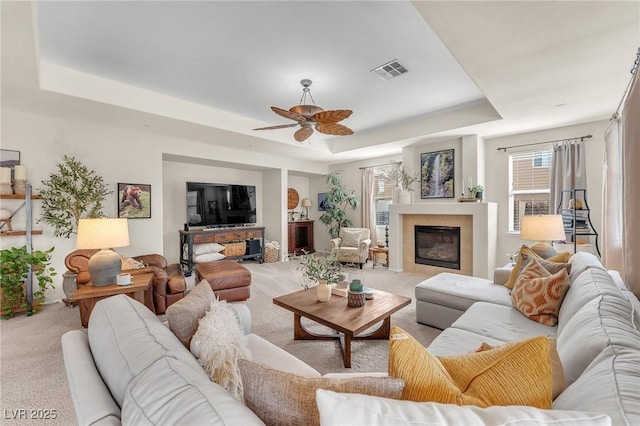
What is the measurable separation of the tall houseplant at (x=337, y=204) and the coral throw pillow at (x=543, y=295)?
15.0ft

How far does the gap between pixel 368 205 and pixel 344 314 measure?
4.49 meters

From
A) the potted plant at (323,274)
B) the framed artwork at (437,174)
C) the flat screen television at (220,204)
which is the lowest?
the potted plant at (323,274)

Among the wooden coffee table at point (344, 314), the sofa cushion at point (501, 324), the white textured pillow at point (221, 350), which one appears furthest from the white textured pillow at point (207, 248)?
the sofa cushion at point (501, 324)

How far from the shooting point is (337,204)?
6.86m

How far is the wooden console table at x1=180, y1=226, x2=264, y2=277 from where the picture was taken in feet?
16.9

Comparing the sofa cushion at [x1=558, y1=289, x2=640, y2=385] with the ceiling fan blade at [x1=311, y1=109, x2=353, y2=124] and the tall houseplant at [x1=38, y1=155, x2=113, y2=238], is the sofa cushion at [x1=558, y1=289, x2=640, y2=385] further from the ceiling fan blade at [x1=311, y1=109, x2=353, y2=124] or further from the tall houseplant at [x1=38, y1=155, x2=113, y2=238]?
the tall houseplant at [x1=38, y1=155, x2=113, y2=238]

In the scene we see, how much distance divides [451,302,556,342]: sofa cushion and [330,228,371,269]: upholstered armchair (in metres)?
3.45

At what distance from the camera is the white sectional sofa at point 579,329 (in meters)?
0.70

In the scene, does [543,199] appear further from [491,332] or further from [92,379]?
[92,379]

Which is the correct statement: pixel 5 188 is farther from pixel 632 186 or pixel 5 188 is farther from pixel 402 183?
pixel 632 186

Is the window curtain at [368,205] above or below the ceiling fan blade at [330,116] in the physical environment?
below

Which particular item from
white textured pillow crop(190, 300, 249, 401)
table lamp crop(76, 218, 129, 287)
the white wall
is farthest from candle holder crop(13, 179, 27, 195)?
the white wall

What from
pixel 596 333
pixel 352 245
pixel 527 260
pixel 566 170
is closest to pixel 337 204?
pixel 352 245

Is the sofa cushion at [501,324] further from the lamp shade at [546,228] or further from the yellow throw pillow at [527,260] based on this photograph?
the lamp shade at [546,228]
